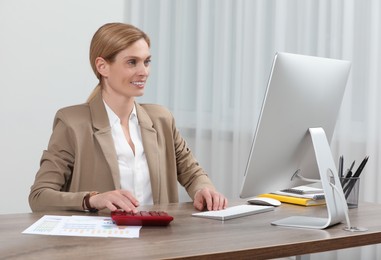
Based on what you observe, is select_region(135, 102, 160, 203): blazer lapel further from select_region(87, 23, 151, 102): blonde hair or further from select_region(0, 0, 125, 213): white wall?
select_region(0, 0, 125, 213): white wall

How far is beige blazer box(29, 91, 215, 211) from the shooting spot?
2326 millimetres

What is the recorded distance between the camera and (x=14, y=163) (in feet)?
12.0

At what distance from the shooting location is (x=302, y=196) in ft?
8.00

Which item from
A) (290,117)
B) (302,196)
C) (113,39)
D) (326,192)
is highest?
(113,39)

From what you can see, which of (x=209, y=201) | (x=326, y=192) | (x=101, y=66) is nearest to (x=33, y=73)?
(x=101, y=66)

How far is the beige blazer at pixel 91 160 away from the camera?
2326mm

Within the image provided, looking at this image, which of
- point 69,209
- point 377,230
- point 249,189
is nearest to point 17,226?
point 69,209

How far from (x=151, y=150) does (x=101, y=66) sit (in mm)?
384

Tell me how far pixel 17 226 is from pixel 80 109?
77 cm

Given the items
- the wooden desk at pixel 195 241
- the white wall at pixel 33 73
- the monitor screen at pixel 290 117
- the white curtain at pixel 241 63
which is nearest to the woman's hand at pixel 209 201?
the wooden desk at pixel 195 241

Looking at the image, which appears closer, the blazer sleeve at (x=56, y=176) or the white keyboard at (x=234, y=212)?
the white keyboard at (x=234, y=212)

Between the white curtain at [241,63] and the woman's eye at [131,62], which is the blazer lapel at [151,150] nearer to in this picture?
the woman's eye at [131,62]

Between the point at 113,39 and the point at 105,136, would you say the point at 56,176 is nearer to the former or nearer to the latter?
the point at 105,136

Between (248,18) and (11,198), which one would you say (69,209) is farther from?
(248,18)
